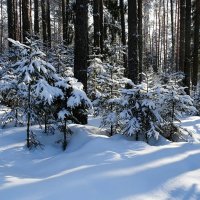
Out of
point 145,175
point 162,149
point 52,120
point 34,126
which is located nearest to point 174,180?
point 145,175

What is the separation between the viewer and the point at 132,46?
34.1 ft

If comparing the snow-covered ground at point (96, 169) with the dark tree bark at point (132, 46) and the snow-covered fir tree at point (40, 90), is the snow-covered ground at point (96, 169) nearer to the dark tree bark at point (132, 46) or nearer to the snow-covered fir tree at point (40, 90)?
the snow-covered fir tree at point (40, 90)

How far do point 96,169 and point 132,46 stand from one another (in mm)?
5569

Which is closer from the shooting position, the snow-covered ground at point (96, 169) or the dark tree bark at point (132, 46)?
the snow-covered ground at point (96, 169)

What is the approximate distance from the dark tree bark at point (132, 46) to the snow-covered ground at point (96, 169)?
3123mm

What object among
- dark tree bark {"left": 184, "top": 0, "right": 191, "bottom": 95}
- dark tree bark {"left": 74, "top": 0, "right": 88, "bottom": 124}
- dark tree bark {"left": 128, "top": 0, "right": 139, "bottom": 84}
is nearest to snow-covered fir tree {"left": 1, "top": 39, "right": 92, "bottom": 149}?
dark tree bark {"left": 74, "top": 0, "right": 88, "bottom": 124}

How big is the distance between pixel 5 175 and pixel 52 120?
2.30m

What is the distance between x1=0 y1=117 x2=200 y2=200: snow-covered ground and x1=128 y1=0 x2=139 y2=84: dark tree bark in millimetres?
3123

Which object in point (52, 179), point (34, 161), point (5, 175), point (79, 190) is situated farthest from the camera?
point (34, 161)

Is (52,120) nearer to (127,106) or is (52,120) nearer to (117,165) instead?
(127,106)

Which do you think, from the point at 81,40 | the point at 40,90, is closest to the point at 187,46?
the point at 81,40

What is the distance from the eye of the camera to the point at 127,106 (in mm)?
7934

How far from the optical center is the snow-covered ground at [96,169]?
189 inches

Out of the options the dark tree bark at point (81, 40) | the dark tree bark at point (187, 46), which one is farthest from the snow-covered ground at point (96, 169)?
the dark tree bark at point (187, 46)
